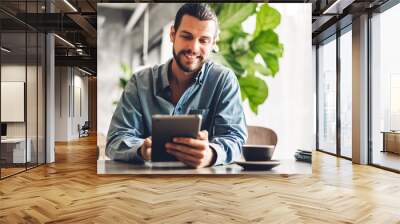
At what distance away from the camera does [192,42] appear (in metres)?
6.18

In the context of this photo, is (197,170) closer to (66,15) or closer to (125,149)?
(125,149)

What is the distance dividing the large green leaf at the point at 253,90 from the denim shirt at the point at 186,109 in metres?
0.12

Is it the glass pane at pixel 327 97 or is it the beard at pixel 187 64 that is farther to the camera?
the glass pane at pixel 327 97

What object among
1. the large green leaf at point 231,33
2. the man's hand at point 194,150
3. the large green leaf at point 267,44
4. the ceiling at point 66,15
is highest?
the ceiling at point 66,15

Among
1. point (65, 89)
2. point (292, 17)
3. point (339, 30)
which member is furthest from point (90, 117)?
point (292, 17)

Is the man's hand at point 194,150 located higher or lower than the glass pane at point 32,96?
lower

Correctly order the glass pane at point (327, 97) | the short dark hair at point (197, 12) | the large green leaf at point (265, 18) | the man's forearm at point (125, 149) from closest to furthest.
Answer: the man's forearm at point (125, 149) < the short dark hair at point (197, 12) < the large green leaf at point (265, 18) < the glass pane at point (327, 97)

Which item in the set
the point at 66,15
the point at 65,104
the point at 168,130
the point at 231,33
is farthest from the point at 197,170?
the point at 65,104

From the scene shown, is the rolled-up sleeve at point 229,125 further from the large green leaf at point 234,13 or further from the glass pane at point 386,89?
the glass pane at point 386,89

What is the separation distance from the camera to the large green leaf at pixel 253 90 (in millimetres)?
6250

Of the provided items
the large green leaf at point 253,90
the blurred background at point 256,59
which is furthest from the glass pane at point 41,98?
the large green leaf at point 253,90

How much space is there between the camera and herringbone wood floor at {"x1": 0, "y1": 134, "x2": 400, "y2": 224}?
3.89 m

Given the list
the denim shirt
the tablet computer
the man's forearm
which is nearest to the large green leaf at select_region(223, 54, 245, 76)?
the denim shirt

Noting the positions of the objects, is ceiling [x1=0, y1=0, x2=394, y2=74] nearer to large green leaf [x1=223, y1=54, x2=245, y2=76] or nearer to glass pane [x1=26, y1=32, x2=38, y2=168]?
glass pane [x1=26, y1=32, x2=38, y2=168]
